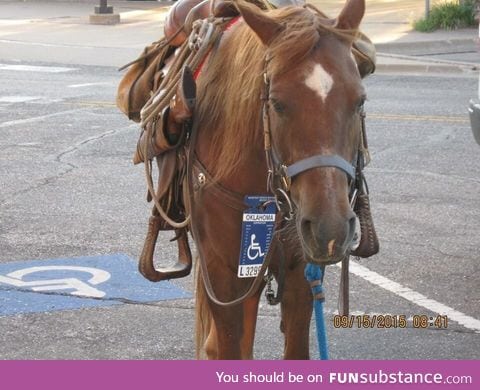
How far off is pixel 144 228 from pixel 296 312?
14.3ft

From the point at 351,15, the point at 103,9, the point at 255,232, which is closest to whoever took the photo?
the point at 351,15

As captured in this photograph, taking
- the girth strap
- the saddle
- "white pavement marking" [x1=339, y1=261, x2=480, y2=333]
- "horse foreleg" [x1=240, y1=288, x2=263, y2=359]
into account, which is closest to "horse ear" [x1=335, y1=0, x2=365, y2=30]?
the saddle

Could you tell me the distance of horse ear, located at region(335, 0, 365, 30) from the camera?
4.47 m

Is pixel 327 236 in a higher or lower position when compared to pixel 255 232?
higher

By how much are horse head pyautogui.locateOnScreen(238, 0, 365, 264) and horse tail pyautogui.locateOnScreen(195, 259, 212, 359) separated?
107 centimetres

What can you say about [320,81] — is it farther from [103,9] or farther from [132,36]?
[103,9]

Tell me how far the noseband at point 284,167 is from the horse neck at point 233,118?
181mm

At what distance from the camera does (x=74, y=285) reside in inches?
308

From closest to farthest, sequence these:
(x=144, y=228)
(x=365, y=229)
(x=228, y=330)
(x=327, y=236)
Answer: (x=327, y=236) → (x=365, y=229) → (x=228, y=330) → (x=144, y=228)

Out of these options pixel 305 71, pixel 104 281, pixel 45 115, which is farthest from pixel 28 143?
pixel 305 71

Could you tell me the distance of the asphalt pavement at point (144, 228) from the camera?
22.3 ft

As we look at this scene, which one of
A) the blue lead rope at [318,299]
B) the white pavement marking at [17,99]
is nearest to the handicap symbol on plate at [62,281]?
the blue lead rope at [318,299]

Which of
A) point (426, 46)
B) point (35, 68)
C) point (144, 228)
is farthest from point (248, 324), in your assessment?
point (426, 46)

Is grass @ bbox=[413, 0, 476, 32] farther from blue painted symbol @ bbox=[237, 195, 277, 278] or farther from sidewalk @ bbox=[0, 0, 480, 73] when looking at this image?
blue painted symbol @ bbox=[237, 195, 277, 278]
